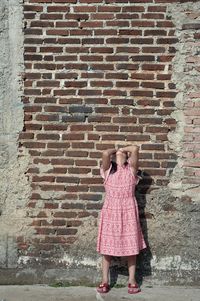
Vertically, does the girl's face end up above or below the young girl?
above

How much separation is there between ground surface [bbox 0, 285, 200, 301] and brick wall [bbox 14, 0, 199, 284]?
1.16 ft

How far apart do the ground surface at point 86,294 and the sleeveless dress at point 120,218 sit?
0.40m

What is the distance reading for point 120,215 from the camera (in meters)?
4.59

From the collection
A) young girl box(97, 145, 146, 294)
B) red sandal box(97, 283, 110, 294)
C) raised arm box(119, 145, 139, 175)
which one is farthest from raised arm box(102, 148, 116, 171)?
red sandal box(97, 283, 110, 294)

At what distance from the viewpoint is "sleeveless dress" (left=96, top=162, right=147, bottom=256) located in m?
4.58

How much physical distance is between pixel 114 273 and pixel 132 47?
2199mm

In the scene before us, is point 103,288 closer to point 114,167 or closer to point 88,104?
point 114,167

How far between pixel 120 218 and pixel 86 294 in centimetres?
78

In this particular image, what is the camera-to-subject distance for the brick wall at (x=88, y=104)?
4789 millimetres

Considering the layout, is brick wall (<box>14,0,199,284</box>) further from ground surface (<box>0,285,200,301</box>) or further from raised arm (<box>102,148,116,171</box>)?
ground surface (<box>0,285,200,301</box>)

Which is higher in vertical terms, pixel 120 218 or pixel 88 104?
pixel 88 104

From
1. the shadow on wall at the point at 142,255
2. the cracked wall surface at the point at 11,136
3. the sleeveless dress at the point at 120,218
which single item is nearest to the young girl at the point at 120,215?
the sleeveless dress at the point at 120,218

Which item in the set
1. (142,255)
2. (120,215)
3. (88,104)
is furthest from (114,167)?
(142,255)

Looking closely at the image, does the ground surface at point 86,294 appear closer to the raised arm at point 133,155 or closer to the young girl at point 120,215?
the young girl at point 120,215
